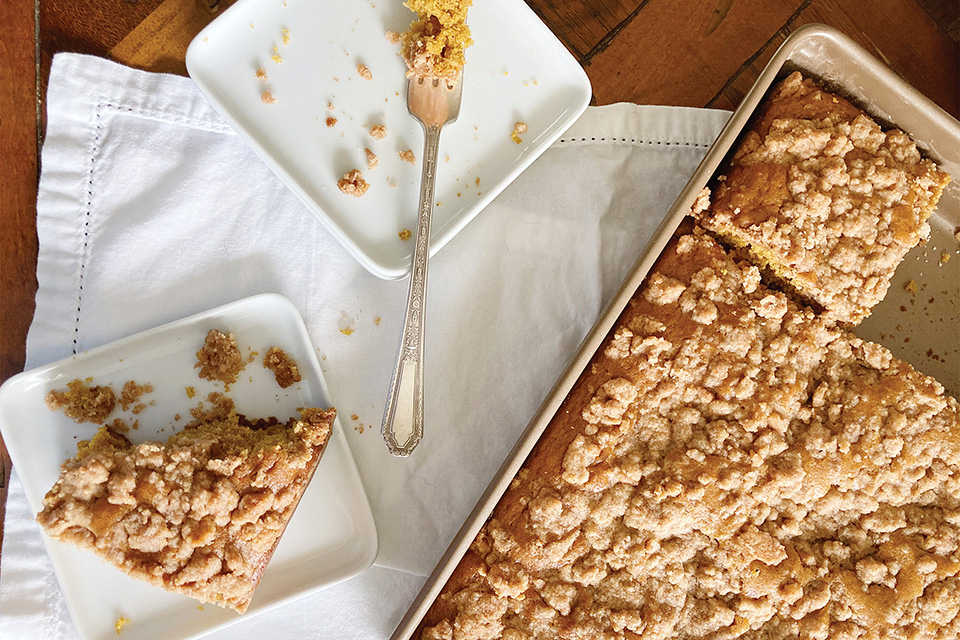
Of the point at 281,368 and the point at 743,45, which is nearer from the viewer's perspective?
the point at 281,368

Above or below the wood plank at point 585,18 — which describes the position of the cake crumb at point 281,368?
Answer: below

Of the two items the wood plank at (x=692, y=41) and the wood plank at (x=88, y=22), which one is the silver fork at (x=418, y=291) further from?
the wood plank at (x=88, y=22)

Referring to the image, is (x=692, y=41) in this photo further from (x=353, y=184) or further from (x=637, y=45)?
(x=353, y=184)

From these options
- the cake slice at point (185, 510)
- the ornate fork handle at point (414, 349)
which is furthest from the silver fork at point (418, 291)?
the cake slice at point (185, 510)

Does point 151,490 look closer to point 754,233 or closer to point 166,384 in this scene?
point 166,384

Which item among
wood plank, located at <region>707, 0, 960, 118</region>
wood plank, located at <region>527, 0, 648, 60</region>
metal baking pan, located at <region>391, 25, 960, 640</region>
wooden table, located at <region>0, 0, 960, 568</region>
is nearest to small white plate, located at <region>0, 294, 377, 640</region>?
wooden table, located at <region>0, 0, 960, 568</region>

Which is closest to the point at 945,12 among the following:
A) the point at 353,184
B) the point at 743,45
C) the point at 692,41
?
the point at 743,45

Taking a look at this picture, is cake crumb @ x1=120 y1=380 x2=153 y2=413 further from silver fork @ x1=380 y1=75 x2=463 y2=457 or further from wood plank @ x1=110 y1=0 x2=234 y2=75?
wood plank @ x1=110 y1=0 x2=234 y2=75
